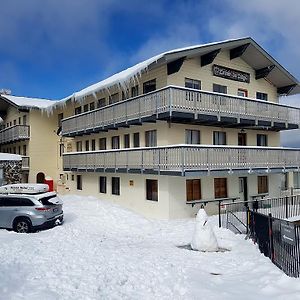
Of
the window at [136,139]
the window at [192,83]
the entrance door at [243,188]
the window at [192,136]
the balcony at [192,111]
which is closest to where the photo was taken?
the balcony at [192,111]

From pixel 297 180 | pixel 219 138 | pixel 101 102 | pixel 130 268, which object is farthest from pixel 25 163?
pixel 130 268

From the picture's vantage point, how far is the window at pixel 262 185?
25.3 m

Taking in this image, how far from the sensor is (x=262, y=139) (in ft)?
87.2

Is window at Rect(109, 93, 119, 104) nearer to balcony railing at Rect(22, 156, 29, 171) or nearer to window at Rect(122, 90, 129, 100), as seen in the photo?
window at Rect(122, 90, 129, 100)

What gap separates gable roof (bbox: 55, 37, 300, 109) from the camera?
1989cm

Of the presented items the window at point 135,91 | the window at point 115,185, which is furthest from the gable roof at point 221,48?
the window at point 115,185

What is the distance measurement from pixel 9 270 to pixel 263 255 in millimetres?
8228

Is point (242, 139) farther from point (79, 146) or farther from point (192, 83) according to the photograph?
point (79, 146)

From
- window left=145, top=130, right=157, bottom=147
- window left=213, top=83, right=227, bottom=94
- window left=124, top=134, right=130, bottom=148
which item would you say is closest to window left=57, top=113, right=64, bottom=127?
window left=124, top=134, right=130, bottom=148

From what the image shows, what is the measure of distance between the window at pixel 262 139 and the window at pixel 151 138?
9.01 meters

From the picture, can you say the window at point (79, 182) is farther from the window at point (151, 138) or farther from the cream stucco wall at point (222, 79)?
the cream stucco wall at point (222, 79)

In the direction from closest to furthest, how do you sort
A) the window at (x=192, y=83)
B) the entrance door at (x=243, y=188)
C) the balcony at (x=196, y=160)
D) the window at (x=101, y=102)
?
the balcony at (x=196, y=160) < the window at (x=192, y=83) < the entrance door at (x=243, y=188) < the window at (x=101, y=102)

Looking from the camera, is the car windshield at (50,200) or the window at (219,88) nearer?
the car windshield at (50,200)

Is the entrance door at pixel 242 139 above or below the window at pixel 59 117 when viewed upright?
below
